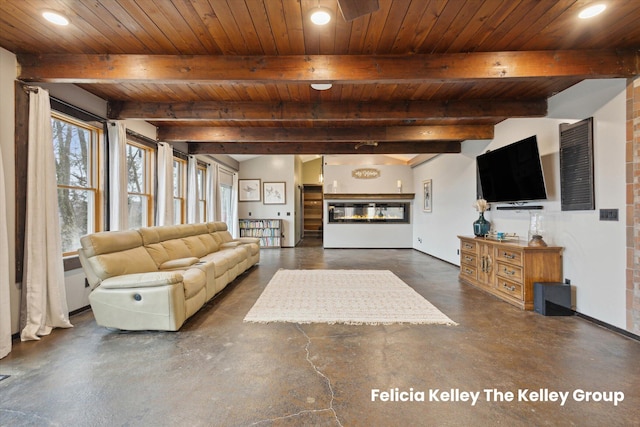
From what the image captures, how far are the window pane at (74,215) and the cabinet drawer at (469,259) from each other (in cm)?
538

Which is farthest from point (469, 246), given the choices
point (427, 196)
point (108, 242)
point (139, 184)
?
point (139, 184)

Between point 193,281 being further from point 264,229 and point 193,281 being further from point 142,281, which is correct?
point 264,229

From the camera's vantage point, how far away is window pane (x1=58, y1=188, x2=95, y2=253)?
3355 millimetres

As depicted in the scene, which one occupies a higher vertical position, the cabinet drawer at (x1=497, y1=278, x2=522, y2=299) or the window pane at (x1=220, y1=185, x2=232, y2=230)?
the window pane at (x1=220, y1=185, x2=232, y2=230)

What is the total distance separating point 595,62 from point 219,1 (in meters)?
3.22

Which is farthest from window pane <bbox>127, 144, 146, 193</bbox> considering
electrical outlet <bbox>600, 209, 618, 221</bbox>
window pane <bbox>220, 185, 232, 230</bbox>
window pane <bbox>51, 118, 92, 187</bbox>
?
electrical outlet <bbox>600, 209, 618, 221</bbox>

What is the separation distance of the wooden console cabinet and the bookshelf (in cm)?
603

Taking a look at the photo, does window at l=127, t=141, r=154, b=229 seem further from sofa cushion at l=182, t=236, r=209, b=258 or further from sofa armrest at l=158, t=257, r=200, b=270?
sofa armrest at l=158, t=257, r=200, b=270

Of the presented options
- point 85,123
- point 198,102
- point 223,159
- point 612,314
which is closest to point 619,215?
point 612,314

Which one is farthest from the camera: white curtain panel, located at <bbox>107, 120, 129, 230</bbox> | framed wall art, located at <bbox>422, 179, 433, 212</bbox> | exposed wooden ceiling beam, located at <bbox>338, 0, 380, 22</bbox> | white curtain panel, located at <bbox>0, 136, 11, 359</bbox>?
framed wall art, located at <bbox>422, 179, 433, 212</bbox>

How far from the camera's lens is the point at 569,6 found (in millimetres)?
2031

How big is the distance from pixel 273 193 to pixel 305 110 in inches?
215

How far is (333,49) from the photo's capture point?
8.53 ft

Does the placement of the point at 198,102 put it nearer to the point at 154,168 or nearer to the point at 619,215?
the point at 154,168
